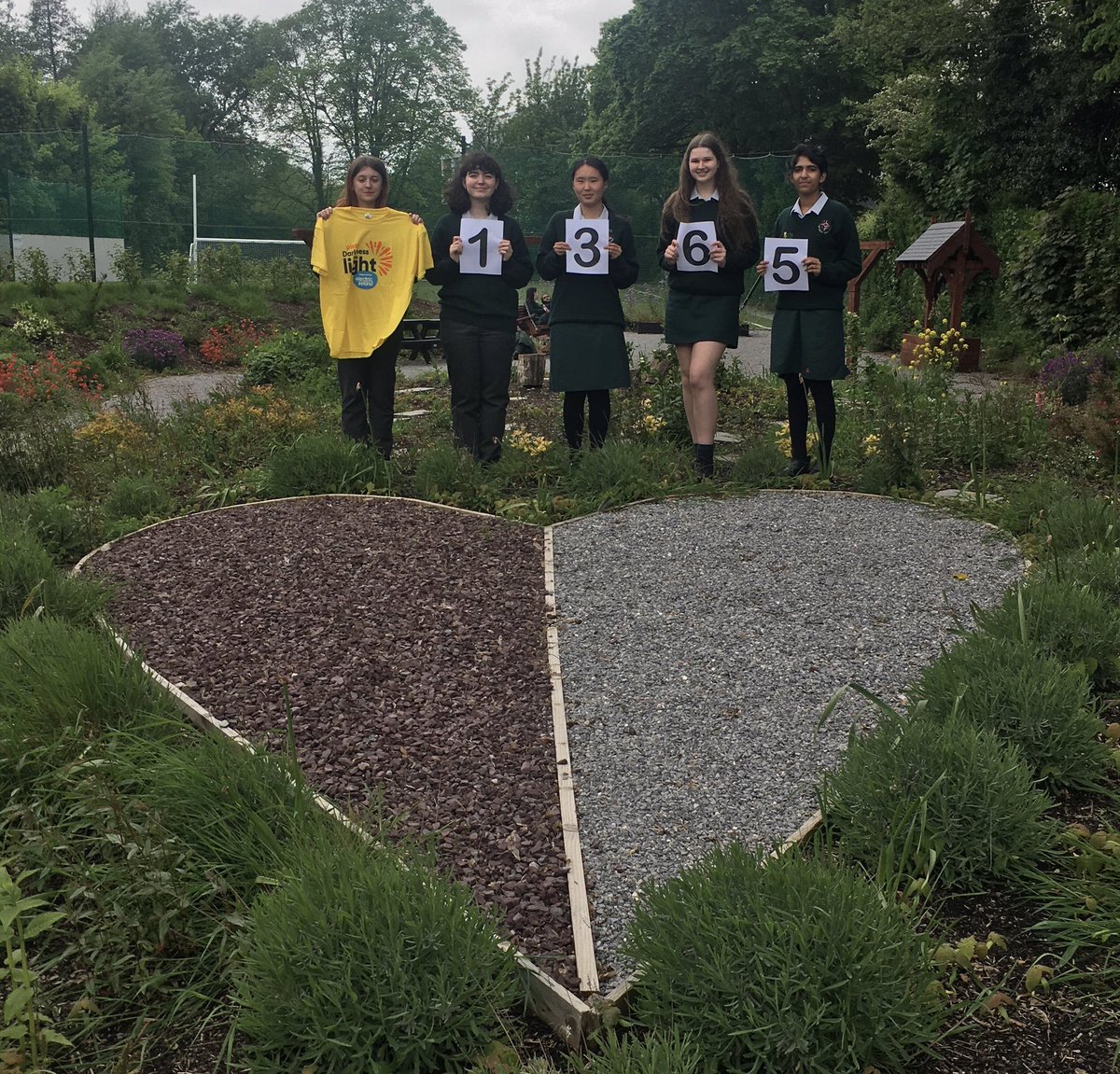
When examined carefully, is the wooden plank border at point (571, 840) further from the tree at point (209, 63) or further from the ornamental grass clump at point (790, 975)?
the tree at point (209, 63)

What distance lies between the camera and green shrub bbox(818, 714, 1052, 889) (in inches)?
103

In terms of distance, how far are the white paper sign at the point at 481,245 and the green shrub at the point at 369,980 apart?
4.73 metres

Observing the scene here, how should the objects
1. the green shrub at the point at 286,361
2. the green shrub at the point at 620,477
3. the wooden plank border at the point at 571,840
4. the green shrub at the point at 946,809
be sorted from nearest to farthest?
the wooden plank border at the point at 571,840 → the green shrub at the point at 946,809 → the green shrub at the point at 620,477 → the green shrub at the point at 286,361

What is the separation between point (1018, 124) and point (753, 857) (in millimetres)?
15377

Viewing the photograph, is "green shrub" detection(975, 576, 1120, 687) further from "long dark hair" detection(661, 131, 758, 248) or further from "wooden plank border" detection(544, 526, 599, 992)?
"long dark hair" detection(661, 131, 758, 248)

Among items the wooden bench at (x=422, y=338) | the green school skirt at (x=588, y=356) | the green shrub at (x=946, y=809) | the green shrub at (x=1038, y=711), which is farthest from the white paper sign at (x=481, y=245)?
the wooden bench at (x=422, y=338)

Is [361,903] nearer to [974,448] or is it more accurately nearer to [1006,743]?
[1006,743]

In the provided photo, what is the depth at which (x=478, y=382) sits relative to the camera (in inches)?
258

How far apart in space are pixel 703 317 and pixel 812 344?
25.9 inches

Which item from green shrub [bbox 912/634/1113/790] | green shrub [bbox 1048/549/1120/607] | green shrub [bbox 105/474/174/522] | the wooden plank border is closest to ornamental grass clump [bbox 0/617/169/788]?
the wooden plank border

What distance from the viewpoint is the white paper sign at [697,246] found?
247 inches

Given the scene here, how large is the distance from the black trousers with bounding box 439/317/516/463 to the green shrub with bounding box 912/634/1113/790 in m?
3.84

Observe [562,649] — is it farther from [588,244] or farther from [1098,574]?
[588,244]

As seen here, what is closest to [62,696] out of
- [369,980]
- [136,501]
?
[369,980]
